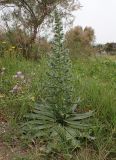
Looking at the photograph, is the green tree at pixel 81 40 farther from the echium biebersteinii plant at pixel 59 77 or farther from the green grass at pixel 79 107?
the echium biebersteinii plant at pixel 59 77

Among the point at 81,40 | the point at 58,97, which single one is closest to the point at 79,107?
the point at 58,97

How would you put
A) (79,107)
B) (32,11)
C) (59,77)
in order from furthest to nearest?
(32,11)
(79,107)
(59,77)

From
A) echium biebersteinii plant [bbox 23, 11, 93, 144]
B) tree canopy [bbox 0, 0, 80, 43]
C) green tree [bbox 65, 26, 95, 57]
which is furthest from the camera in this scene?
tree canopy [bbox 0, 0, 80, 43]

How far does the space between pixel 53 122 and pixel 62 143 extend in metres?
0.55

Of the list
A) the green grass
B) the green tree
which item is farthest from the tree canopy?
the green grass

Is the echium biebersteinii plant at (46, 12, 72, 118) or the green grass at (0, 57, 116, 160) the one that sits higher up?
the echium biebersteinii plant at (46, 12, 72, 118)

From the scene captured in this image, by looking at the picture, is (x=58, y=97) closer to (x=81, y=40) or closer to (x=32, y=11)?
(x=32, y=11)

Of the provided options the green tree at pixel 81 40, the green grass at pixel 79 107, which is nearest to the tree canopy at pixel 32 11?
the green tree at pixel 81 40

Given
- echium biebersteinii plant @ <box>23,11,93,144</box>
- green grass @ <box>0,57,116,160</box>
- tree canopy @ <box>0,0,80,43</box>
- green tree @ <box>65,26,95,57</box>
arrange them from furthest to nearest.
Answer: tree canopy @ <box>0,0,80,43</box> < green tree @ <box>65,26,95,57</box> < echium biebersteinii plant @ <box>23,11,93,144</box> < green grass @ <box>0,57,116,160</box>

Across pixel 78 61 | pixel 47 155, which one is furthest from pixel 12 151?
pixel 78 61

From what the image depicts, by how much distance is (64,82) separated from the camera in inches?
184

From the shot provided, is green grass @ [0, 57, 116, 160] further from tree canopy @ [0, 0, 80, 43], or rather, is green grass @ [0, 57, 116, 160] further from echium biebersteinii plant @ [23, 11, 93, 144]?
tree canopy @ [0, 0, 80, 43]

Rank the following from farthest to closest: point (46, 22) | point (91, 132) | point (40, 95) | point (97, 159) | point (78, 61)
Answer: point (46, 22), point (78, 61), point (40, 95), point (91, 132), point (97, 159)

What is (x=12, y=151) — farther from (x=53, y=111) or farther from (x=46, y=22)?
(x=46, y=22)
